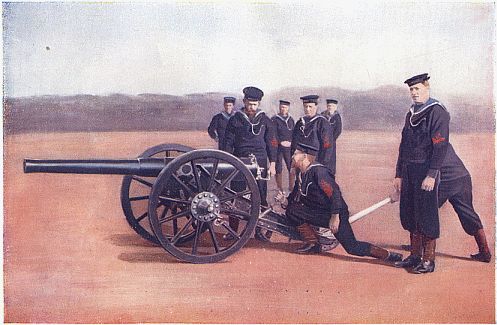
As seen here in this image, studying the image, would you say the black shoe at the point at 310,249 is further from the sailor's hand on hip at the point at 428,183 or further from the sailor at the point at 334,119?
the sailor's hand on hip at the point at 428,183

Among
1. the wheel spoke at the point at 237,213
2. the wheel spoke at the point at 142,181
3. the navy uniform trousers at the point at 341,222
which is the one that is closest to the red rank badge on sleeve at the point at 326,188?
the navy uniform trousers at the point at 341,222

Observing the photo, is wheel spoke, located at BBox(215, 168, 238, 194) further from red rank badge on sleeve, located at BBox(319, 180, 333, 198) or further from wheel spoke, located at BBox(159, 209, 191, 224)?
red rank badge on sleeve, located at BBox(319, 180, 333, 198)

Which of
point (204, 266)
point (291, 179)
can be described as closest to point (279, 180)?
point (291, 179)

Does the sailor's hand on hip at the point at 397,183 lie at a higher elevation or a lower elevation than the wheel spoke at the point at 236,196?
higher

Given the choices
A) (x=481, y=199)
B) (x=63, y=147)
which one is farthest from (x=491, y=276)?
(x=63, y=147)

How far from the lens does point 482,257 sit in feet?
17.8

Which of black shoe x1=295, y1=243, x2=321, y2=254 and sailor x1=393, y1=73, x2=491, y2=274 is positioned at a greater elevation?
sailor x1=393, y1=73, x2=491, y2=274

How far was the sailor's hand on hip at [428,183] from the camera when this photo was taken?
517cm

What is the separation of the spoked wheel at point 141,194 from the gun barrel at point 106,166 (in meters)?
0.19

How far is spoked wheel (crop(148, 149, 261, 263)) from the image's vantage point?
5.02m

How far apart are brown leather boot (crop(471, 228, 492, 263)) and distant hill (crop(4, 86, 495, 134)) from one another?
0.88 m

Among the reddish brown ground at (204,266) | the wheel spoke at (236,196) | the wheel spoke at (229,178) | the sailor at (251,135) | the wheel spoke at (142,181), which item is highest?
the sailor at (251,135)

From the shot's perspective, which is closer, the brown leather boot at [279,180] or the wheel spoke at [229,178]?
the wheel spoke at [229,178]

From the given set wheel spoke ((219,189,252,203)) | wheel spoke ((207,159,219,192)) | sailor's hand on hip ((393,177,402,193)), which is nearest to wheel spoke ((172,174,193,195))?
wheel spoke ((207,159,219,192))
